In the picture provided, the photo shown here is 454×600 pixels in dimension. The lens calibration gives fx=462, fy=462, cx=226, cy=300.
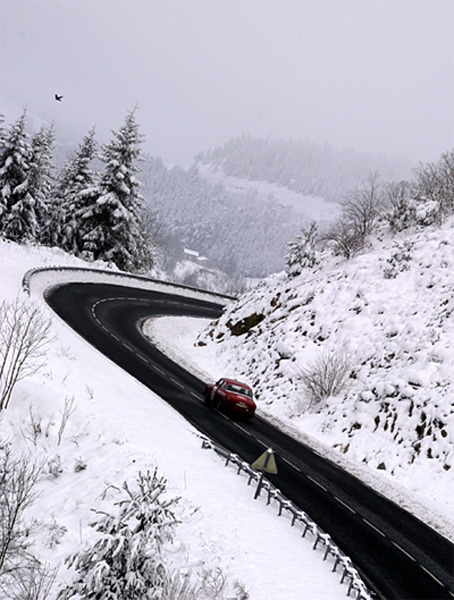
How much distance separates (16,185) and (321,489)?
129ft

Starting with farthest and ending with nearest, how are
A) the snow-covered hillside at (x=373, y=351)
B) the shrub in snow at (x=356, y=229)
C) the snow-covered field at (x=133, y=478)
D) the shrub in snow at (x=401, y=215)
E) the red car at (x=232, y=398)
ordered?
the shrub in snow at (x=356, y=229) < the shrub in snow at (x=401, y=215) < the red car at (x=232, y=398) < the snow-covered hillside at (x=373, y=351) < the snow-covered field at (x=133, y=478)

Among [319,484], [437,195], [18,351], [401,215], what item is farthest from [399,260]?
[18,351]

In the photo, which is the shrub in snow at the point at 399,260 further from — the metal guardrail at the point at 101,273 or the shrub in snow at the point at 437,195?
the metal guardrail at the point at 101,273

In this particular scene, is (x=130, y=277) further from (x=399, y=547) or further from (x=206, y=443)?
(x=399, y=547)

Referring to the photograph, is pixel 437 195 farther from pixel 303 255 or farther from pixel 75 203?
pixel 75 203

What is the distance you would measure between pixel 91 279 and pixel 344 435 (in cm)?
2650

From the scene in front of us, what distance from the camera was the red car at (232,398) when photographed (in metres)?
18.7

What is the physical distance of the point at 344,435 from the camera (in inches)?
715

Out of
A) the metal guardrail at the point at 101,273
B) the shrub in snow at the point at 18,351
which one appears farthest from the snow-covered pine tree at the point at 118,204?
the shrub in snow at the point at 18,351

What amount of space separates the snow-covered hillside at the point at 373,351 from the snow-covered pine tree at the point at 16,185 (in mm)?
21978

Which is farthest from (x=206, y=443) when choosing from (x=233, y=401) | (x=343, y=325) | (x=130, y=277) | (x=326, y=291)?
(x=130, y=277)

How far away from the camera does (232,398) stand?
18750 mm

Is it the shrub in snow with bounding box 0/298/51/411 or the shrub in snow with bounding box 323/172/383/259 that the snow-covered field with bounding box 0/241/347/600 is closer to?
the shrub in snow with bounding box 0/298/51/411

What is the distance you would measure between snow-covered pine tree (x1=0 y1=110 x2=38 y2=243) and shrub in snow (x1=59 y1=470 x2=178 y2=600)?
38.5 metres
